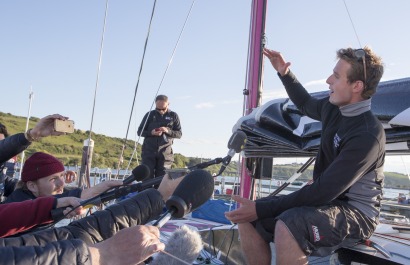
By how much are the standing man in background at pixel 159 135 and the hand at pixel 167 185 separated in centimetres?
474

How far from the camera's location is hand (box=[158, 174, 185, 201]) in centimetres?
231

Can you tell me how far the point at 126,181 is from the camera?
2.39m

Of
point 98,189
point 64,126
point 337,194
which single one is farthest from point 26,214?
point 337,194

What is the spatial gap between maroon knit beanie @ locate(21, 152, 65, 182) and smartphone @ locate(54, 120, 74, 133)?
0.71 metres

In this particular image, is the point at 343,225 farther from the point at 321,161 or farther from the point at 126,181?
the point at 126,181

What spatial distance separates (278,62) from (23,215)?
2.19 m

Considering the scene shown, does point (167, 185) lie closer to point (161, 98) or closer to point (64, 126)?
point (64, 126)

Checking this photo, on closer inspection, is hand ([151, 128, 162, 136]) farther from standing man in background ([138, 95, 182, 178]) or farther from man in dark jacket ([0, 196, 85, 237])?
man in dark jacket ([0, 196, 85, 237])

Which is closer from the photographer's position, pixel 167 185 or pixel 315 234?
pixel 167 185

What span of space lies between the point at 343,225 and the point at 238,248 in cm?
141

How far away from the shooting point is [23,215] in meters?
2.58

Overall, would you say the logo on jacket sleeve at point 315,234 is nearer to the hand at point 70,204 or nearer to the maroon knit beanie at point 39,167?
the hand at point 70,204

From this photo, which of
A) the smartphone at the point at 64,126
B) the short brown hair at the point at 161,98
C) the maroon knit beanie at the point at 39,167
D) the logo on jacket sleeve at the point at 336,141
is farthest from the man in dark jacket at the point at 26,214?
the short brown hair at the point at 161,98

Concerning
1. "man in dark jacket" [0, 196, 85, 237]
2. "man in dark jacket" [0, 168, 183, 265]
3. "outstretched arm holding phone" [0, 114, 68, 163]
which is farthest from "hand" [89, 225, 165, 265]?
"outstretched arm holding phone" [0, 114, 68, 163]
